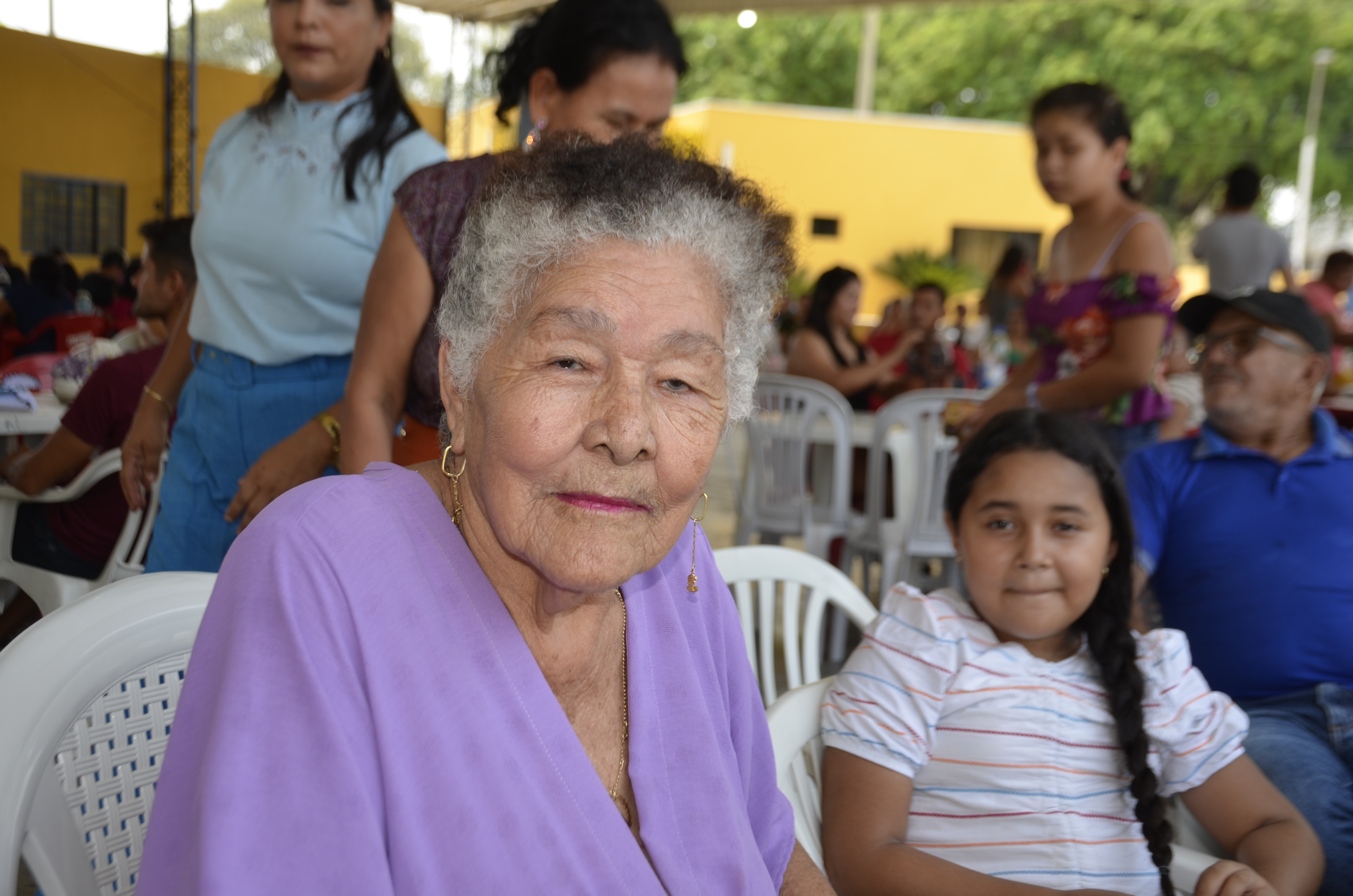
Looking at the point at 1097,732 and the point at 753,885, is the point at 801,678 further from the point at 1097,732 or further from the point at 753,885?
the point at 753,885

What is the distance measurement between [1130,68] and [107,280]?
24.5 m

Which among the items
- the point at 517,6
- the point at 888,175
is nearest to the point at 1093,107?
the point at 517,6

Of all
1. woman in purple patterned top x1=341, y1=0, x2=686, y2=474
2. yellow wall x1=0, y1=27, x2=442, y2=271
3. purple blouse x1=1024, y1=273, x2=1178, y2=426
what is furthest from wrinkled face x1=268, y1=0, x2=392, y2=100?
yellow wall x1=0, y1=27, x2=442, y2=271

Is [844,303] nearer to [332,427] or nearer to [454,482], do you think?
[332,427]

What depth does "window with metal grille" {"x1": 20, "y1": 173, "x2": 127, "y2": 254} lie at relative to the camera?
12.7 m

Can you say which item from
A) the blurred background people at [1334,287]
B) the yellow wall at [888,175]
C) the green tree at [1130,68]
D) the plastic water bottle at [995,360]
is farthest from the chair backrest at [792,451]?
the green tree at [1130,68]

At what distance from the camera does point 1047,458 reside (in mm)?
1858

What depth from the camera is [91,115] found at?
1309 cm

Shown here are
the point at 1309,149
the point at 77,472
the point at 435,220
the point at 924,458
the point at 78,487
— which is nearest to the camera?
the point at 435,220

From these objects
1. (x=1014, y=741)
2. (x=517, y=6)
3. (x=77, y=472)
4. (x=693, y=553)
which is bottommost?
(x=1014, y=741)

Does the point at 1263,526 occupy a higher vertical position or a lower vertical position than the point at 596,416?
lower

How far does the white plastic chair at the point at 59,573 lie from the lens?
2867 millimetres

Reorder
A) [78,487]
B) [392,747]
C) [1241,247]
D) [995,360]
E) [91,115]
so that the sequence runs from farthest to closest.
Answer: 1. [91,115]
2. [995,360]
3. [1241,247]
4. [78,487]
5. [392,747]

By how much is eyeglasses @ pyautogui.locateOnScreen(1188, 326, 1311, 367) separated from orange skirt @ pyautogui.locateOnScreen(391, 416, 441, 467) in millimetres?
1975
